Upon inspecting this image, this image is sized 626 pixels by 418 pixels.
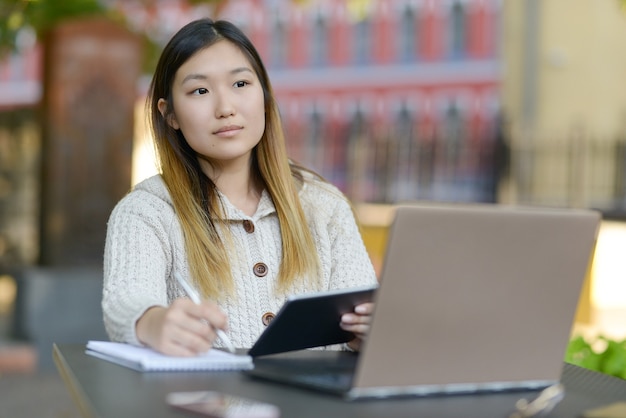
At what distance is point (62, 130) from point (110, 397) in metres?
6.03

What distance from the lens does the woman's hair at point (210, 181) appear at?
86.9 inches

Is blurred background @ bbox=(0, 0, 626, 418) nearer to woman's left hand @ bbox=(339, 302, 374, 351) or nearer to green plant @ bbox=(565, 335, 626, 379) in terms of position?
woman's left hand @ bbox=(339, 302, 374, 351)

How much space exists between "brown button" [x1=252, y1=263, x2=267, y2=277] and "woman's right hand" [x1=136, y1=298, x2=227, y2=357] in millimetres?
479

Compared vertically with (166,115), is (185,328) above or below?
below

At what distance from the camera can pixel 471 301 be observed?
1.53 meters

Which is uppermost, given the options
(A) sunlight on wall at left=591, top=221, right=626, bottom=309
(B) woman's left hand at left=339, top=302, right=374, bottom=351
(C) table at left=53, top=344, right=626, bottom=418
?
(B) woman's left hand at left=339, top=302, right=374, bottom=351

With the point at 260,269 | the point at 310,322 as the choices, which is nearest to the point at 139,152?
the point at 260,269

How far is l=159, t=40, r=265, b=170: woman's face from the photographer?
218cm

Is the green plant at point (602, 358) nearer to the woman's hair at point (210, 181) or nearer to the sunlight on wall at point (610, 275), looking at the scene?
the woman's hair at point (210, 181)

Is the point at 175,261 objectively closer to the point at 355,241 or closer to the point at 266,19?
the point at 355,241

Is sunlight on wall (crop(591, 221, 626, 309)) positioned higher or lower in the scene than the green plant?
lower

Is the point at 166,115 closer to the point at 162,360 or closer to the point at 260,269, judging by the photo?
the point at 260,269

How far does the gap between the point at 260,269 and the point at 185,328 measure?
539 millimetres

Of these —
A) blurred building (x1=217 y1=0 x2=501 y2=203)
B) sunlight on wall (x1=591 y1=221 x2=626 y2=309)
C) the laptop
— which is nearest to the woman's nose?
the laptop
